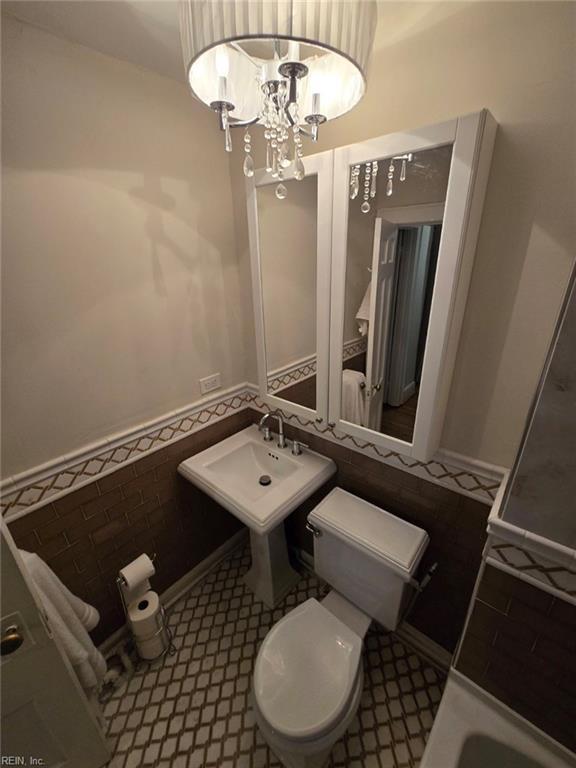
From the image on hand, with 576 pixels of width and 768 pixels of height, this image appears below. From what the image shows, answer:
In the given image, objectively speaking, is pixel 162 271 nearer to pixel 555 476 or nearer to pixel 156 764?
pixel 555 476

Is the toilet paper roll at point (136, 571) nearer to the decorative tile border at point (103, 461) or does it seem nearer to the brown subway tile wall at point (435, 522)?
the decorative tile border at point (103, 461)

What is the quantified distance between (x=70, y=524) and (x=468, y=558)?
153 cm

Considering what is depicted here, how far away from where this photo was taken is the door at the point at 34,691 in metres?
0.79

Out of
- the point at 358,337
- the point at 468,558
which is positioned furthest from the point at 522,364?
the point at 468,558

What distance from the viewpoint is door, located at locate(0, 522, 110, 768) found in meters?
0.79

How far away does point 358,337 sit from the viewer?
1.19 metres

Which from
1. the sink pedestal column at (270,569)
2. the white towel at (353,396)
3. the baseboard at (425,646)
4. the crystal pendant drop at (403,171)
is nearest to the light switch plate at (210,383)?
the white towel at (353,396)

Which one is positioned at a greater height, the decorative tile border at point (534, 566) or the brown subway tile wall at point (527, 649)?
the decorative tile border at point (534, 566)

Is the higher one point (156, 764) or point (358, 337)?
point (358, 337)

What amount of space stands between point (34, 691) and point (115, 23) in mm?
1934

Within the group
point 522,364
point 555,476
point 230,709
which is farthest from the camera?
point 230,709

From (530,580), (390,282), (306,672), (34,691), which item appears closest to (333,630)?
(306,672)

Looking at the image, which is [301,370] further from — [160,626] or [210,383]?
[160,626]

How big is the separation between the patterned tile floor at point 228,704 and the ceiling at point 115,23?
2.38m
